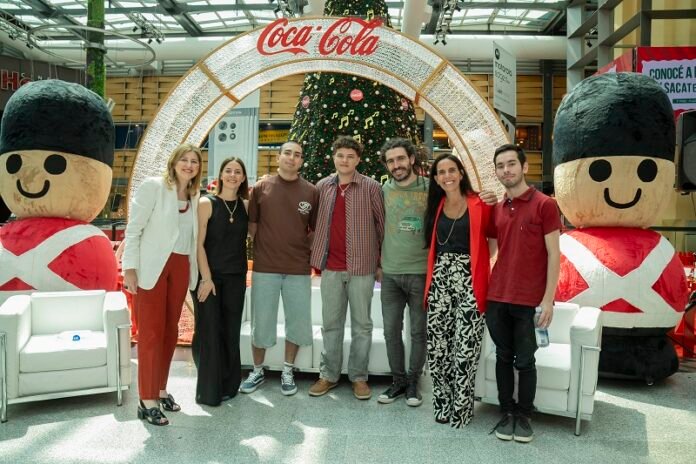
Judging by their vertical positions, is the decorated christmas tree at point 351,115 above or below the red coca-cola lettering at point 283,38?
below

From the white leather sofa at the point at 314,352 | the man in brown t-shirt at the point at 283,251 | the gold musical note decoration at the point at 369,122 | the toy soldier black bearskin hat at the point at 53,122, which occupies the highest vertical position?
the gold musical note decoration at the point at 369,122

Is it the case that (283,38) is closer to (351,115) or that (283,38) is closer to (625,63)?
(351,115)

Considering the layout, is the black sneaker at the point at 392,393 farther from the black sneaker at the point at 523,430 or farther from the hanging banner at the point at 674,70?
the hanging banner at the point at 674,70

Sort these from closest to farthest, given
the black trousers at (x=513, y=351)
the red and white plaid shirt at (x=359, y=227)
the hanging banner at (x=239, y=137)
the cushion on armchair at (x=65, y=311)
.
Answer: the black trousers at (x=513, y=351), the red and white plaid shirt at (x=359, y=227), the cushion on armchair at (x=65, y=311), the hanging banner at (x=239, y=137)

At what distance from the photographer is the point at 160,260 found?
9.04 feet

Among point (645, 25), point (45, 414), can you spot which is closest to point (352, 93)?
point (45, 414)

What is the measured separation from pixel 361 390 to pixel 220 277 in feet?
3.42

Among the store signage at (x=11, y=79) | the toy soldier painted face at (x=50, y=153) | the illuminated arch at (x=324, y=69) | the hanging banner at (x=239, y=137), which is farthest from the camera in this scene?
the store signage at (x=11, y=79)

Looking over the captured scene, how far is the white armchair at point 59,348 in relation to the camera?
2904mm

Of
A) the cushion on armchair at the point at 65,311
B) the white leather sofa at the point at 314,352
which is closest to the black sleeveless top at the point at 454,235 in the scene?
the white leather sofa at the point at 314,352

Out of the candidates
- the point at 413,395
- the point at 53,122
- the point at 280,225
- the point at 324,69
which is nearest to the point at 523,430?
the point at 413,395

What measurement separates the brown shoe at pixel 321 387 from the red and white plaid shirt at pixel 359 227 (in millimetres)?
691

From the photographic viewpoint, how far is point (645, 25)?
7285 millimetres

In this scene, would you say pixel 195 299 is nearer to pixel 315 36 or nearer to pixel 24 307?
pixel 24 307
